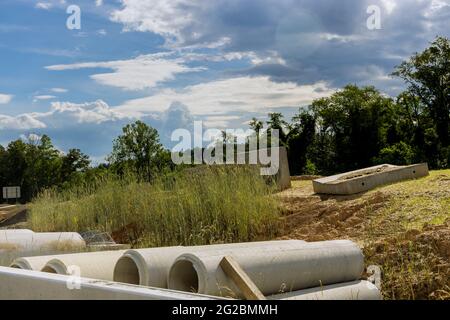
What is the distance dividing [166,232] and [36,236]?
238 centimetres

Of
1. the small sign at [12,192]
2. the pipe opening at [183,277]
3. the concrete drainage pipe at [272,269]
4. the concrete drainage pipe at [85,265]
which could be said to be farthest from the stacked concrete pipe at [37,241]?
the small sign at [12,192]

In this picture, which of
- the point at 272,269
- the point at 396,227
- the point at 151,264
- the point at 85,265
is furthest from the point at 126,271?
the point at 396,227

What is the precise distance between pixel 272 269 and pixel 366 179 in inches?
272

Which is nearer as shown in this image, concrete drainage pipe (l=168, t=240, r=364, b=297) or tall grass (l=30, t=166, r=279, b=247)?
concrete drainage pipe (l=168, t=240, r=364, b=297)

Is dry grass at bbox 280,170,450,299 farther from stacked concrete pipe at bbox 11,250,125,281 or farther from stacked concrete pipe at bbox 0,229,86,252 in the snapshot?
stacked concrete pipe at bbox 0,229,86,252

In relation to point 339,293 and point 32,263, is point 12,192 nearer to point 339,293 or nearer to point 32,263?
point 32,263

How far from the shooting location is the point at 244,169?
43.4ft

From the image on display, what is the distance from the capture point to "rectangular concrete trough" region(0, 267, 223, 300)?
4.19 meters

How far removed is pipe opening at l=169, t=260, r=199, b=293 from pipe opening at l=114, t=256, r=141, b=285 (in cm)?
56

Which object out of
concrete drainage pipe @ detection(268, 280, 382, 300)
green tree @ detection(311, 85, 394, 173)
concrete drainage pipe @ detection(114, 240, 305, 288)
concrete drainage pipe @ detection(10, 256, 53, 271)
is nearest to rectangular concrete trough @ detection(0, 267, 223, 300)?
concrete drainage pipe @ detection(10, 256, 53, 271)

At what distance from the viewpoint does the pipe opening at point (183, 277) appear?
5.68 m

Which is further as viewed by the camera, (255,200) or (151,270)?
(255,200)
